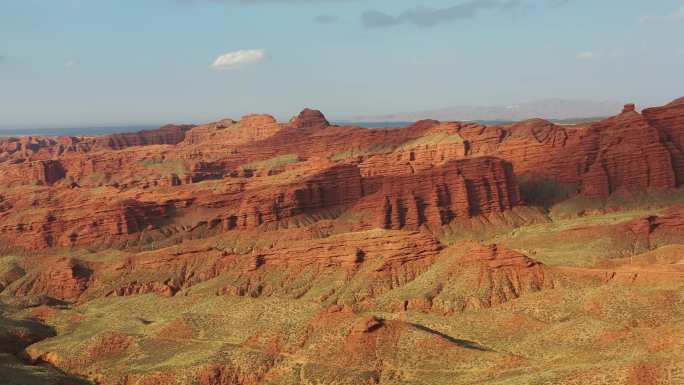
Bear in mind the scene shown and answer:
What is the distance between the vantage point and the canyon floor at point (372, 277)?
77375 mm

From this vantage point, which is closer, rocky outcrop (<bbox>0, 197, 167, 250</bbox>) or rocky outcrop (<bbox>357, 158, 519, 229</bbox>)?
rocky outcrop (<bbox>357, 158, 519, 229</bbox>)

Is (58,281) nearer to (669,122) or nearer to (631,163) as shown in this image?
(631,163)

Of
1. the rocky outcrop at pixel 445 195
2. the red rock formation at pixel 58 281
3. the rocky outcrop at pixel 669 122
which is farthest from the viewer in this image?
the rocky outcrop at pixel 669 122

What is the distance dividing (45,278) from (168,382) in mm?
67215

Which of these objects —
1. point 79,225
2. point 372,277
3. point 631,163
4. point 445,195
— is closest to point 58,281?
point 79,225

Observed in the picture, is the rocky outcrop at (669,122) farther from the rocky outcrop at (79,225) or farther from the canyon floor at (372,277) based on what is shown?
the rocky outcrop at (79,225)

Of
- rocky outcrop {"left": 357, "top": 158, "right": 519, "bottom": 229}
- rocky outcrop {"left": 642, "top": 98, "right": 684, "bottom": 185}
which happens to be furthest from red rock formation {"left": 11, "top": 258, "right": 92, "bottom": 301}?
rocky outcrop {"left": 642, "top": 98, "right": 684, "bottom": 185}

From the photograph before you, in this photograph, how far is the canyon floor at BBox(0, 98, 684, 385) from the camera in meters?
77.4

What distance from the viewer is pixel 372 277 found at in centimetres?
10719

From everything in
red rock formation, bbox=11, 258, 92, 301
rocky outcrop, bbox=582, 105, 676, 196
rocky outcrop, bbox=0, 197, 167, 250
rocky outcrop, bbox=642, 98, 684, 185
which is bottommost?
red rock formation, bbox=11, 258, 92, 301

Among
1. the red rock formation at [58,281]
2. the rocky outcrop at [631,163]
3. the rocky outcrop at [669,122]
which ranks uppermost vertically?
the rocky outcrop at [669,122]

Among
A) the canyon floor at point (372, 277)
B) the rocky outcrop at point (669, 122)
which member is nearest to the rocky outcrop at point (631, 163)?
the canyon floor at point (372, 277)

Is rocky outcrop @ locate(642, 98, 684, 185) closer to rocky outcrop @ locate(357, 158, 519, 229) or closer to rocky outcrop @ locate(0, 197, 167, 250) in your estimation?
rocky outcrop @ locate(357, 158, 519, 229)

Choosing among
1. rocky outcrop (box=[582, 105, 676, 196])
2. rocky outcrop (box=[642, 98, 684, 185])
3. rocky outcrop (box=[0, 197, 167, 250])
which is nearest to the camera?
rocky outcrop (box=[0, 197, 167, 250])
